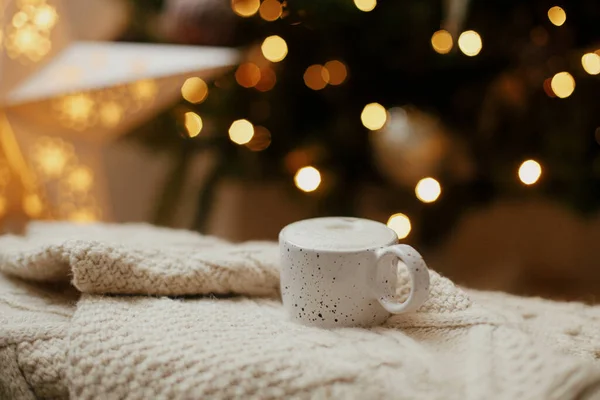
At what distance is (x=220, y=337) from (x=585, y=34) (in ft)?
2.95

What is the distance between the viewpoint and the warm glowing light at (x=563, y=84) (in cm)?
99

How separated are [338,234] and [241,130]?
0.63 metres

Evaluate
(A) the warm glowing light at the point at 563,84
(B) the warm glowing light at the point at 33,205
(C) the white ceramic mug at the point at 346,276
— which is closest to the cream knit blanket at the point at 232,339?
(C) the white ceramic mug at the point at 346,276

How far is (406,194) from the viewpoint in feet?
3.64

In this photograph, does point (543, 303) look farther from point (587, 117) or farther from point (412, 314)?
point (587, 117)

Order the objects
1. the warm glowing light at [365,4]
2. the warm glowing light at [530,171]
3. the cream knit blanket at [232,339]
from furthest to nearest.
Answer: the warm glowing light at [530,171] < the warm glowing light at [365,4] < the cream knit blanket at [232,339]

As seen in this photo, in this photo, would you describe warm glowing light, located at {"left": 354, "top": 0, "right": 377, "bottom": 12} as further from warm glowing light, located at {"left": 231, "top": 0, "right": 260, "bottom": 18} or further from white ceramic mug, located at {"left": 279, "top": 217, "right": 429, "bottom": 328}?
white ceramic mug, located at {"left": 279, "top": 217, "right": 429, "bottom": 328}

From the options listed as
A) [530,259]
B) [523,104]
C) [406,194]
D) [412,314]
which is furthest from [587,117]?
[412,314]

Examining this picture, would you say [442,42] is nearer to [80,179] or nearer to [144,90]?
[144,90]

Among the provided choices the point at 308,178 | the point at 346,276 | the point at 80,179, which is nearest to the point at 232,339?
the point at 346,276

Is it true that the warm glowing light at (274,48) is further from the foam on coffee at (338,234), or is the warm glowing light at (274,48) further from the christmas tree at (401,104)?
the foam on coffee at (338,234)

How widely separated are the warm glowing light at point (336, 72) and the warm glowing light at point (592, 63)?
0.40 m

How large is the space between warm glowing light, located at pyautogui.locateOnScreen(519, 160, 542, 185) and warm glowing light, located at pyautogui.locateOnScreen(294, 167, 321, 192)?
1.19 ft

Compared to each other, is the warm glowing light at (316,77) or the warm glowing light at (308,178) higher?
the warm glowing light at (316,77)
